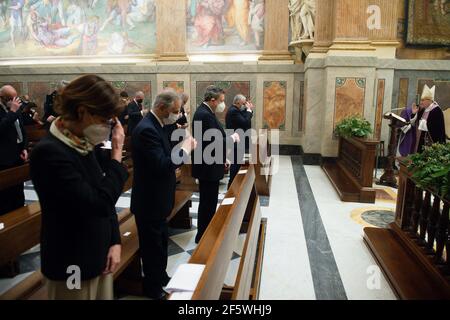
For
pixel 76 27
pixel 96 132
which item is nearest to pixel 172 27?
pixel 76 27

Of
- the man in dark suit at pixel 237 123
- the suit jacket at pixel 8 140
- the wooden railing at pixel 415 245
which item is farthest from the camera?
the man in dark suit at pixel 237 123

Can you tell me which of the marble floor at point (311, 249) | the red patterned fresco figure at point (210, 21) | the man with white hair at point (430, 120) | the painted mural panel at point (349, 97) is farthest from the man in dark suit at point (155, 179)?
the red patterned fresco figure at point (210, 21)

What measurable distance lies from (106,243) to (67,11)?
1338cm

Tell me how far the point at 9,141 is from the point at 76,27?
9.71 metres

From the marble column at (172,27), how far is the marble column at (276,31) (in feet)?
8.71

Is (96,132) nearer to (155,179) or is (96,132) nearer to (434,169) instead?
(155,179)

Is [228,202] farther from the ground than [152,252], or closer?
farther from the ground

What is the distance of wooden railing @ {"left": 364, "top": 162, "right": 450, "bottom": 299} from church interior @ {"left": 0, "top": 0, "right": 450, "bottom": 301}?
A: 0.8 inches

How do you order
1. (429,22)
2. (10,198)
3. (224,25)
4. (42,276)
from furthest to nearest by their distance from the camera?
(224,25) < (429,22) < (10,198) < (42,276)

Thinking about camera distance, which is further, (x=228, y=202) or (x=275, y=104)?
(x=275, y=104)

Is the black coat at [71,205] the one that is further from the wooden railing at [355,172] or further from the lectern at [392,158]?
the lectern at [392,158]

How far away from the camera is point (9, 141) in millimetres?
4543

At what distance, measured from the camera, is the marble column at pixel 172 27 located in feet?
38.0

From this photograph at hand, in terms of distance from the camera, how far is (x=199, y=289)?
1442 mm
